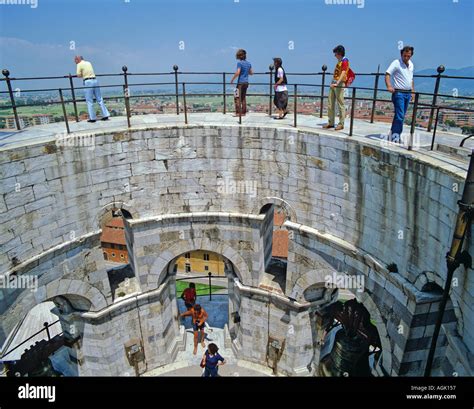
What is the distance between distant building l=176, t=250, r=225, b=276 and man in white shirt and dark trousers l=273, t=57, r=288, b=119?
27264mm

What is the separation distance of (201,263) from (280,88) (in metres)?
28.6

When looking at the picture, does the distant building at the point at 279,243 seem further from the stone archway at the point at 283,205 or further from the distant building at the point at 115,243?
the stone archway at the point at 283,205

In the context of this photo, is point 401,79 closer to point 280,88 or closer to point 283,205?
point 280,88

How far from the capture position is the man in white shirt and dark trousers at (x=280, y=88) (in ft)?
29.5

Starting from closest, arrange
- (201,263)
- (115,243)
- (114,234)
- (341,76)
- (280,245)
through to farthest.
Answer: (341,76)
(280,245)
(201,263)
(115,243)
(114,234)

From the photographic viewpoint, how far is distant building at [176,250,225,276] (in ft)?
118

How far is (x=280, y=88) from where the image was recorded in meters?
9.27

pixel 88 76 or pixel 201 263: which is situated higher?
pixel 88 76

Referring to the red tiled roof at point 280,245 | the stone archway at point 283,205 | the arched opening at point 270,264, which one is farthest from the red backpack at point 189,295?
the red tiled roof at point 280,245

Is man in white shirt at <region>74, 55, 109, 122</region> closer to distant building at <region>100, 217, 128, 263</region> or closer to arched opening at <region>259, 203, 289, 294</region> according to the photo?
arched opening at <region>259, 203, 289, 294</region>

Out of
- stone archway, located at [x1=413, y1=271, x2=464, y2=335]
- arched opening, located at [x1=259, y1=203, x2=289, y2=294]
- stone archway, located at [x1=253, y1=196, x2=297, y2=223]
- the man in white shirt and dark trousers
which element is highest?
the man in white shirt and dark trousers

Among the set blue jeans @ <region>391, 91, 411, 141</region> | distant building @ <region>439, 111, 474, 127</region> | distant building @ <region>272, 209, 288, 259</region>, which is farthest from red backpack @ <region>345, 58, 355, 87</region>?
distant building @ <region>272, 209, 288, 259</region>

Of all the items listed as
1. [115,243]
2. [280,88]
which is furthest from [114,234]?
[280,88]

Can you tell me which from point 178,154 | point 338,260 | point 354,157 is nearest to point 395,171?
point 354,157
